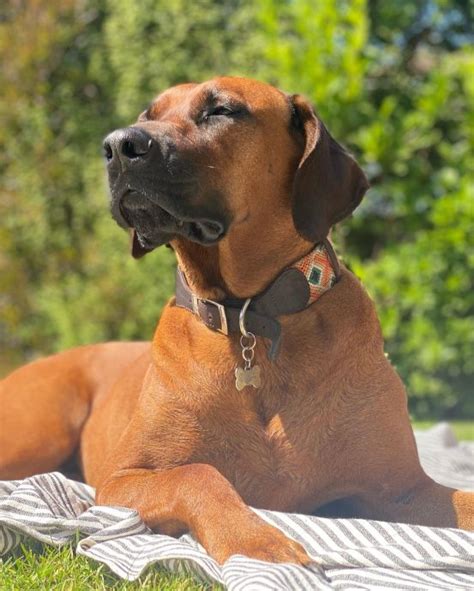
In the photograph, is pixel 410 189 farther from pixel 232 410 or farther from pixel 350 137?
pixel 232 410

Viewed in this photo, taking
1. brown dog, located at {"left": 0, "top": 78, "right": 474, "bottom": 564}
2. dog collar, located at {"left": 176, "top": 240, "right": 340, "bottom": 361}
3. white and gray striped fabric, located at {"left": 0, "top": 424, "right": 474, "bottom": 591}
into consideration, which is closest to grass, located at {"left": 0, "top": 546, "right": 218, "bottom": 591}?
white and gray striped fabric, located at {"left": 0, "top": 424, "right": 474, "bottom": 591}

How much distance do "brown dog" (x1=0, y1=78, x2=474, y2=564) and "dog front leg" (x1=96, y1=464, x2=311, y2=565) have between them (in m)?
0.01

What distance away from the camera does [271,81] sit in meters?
8.23

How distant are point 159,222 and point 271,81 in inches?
231

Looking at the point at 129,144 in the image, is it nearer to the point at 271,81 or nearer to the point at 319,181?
the point at 319,181

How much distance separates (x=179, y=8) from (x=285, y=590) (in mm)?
7807

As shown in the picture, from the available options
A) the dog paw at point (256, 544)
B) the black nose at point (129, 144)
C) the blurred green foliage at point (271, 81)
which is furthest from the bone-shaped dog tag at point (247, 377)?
the blurred green foliage at point (271, 81)

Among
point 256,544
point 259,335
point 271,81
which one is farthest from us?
point 271,81

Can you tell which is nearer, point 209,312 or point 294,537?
point 294,537

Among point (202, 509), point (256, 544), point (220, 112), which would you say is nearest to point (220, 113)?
point (220, 112)

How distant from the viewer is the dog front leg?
2166mm

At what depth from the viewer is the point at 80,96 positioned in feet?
32.3

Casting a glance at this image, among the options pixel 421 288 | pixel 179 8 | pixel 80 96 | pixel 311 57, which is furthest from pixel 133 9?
pixel 421 288

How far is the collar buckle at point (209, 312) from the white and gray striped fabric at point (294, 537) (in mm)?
607
